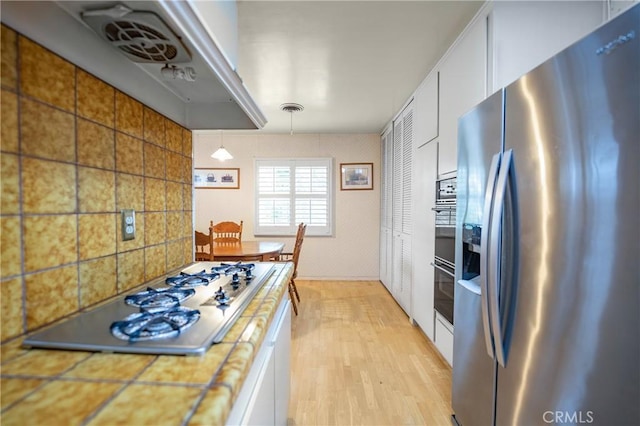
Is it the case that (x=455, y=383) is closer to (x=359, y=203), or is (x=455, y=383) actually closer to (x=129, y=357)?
(x=129, y=357)

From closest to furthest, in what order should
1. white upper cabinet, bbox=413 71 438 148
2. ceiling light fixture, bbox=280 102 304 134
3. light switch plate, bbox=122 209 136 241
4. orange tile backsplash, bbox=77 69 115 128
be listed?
orange tile backsplash, bbox=77 69 115 128 < light switch plate, bbox=122 209 136 241 < white upper cabinet, bbox=413 71 438 148 < ceiling light fixture, bbox=280 102 304 134

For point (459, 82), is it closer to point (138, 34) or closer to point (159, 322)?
point (138, 34)

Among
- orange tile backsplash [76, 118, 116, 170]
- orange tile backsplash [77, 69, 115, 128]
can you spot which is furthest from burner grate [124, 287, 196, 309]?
orange tile backsplash [77, 69, 115, 128]

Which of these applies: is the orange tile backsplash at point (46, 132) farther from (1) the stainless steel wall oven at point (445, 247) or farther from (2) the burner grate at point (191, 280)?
(1) the stainless steel wall oven at point (445, 247)

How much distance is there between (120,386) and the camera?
19.9 inches

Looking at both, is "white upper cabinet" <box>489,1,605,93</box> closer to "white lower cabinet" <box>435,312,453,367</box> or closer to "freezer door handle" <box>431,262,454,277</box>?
"freezer door handle" <box>431,262,454,277</box>

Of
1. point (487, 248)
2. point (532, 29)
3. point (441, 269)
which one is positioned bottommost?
point (441, 269)

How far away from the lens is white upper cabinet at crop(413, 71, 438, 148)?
2.39 metres

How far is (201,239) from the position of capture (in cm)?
280

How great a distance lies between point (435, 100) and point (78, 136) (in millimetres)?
2326

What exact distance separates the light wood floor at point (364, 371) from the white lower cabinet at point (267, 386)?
24.5 inches

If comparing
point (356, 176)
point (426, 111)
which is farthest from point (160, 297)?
point (356, 176)

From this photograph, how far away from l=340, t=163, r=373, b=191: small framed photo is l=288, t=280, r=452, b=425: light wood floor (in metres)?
1.98

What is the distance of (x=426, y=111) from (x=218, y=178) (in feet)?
11.2
